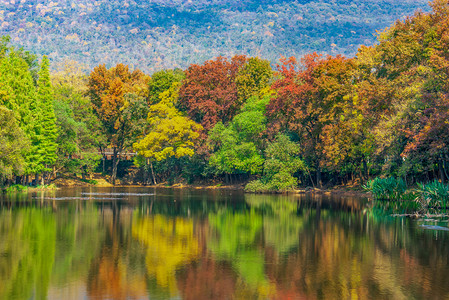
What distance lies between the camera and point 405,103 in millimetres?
41031

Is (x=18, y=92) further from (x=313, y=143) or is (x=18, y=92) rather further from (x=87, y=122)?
(x=313, y=143)

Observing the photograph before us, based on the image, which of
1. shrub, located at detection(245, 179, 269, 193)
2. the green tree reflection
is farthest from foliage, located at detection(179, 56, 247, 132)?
the green tree reflection

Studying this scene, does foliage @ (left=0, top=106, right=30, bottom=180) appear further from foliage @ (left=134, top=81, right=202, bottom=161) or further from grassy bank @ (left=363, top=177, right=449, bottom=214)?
grassy bank @ (left=363, top=177, right=449, bottom=214)

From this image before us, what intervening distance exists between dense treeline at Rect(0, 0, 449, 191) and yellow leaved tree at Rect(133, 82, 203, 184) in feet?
0.70

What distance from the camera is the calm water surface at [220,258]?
13.6m

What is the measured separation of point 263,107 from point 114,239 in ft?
170

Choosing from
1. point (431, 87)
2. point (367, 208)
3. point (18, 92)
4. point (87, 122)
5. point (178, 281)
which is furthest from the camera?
point (87, 122)

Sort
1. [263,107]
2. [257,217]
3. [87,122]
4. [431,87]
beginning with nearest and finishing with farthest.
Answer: [257,217] < [431,87] < [263,107] < [87,122]

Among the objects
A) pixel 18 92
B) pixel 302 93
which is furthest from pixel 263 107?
pixel 18 92

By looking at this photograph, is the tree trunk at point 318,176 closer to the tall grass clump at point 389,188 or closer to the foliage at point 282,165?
the foliage at point 282,165

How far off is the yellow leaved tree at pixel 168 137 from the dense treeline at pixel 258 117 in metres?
0.21

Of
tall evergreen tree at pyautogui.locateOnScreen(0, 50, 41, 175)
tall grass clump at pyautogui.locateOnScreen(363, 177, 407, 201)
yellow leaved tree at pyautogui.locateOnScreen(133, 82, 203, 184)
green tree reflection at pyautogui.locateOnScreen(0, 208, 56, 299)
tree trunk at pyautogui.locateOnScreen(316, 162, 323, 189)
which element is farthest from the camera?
yellow leaved tree at pyautogui.locateOnScreen(133, 82, 203, 184)

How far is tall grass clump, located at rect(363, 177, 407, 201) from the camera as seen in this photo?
44.5 meters

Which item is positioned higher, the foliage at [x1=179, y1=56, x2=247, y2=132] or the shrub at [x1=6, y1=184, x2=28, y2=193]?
the foliage at [x1=179, y1=56, x2=247, y2=132]
